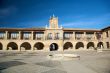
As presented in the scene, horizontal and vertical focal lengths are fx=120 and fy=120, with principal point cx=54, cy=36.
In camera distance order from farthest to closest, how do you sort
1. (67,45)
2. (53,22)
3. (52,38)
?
(53,22) → (67,45) → (52,38)

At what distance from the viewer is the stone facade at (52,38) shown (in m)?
37.2

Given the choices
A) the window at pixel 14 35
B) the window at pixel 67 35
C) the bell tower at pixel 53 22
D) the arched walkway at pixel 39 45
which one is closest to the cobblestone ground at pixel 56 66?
the arched walkway at pixel 39 45

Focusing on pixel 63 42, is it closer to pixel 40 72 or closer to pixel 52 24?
pixel 52 24

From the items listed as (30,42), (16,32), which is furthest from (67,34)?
(16,32)

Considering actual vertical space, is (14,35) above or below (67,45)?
above

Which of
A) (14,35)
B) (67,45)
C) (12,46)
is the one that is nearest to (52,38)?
(67,45)

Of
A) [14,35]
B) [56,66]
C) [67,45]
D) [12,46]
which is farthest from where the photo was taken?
[67,45]

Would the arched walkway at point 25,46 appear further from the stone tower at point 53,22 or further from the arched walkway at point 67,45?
the arched walkway at point 67,45

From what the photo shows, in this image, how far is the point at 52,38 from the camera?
128 ft

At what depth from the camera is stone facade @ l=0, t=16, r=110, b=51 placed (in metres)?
37.2

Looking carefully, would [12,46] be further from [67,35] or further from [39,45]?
[67,35]

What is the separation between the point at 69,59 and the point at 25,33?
31.6 meters

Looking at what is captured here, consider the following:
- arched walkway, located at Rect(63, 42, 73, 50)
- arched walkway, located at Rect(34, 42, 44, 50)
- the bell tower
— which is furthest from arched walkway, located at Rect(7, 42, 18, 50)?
arched walkway, located at Rect(63, 42, 73, 50)

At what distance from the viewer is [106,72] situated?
5.88m
